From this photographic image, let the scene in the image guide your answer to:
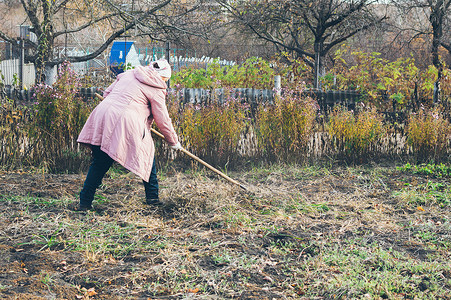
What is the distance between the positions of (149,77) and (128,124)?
442mm

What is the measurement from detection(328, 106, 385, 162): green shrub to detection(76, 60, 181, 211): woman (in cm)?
281

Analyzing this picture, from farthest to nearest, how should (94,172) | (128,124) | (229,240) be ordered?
(94,172)
(128,124)
(229,240)

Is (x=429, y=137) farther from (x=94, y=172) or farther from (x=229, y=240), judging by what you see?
(x=94, y=172)

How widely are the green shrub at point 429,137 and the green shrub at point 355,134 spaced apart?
1.34 ft

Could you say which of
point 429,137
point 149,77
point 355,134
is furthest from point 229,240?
point 429,137

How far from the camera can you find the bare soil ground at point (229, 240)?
282 centimetres

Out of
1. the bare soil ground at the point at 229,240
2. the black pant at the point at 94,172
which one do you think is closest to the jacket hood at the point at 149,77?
the black pant at the point at 94,172

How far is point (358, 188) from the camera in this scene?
5.07m

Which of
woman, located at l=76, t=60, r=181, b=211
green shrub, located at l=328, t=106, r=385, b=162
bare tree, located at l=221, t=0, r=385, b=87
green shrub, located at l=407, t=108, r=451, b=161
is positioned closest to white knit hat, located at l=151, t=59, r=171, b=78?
woman, located at l=76, t=60, r=181, b=211

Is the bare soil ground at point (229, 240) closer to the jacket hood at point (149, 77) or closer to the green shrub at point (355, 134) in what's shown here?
the green shrub at point (355, 134)

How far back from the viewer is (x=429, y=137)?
6.16 metres

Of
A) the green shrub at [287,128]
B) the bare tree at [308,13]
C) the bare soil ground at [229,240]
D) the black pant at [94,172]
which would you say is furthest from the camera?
the bare tree at [308,13]

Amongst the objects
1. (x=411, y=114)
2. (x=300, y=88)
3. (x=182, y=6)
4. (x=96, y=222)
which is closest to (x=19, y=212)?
(x=96, y=222)

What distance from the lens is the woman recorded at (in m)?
3.94
